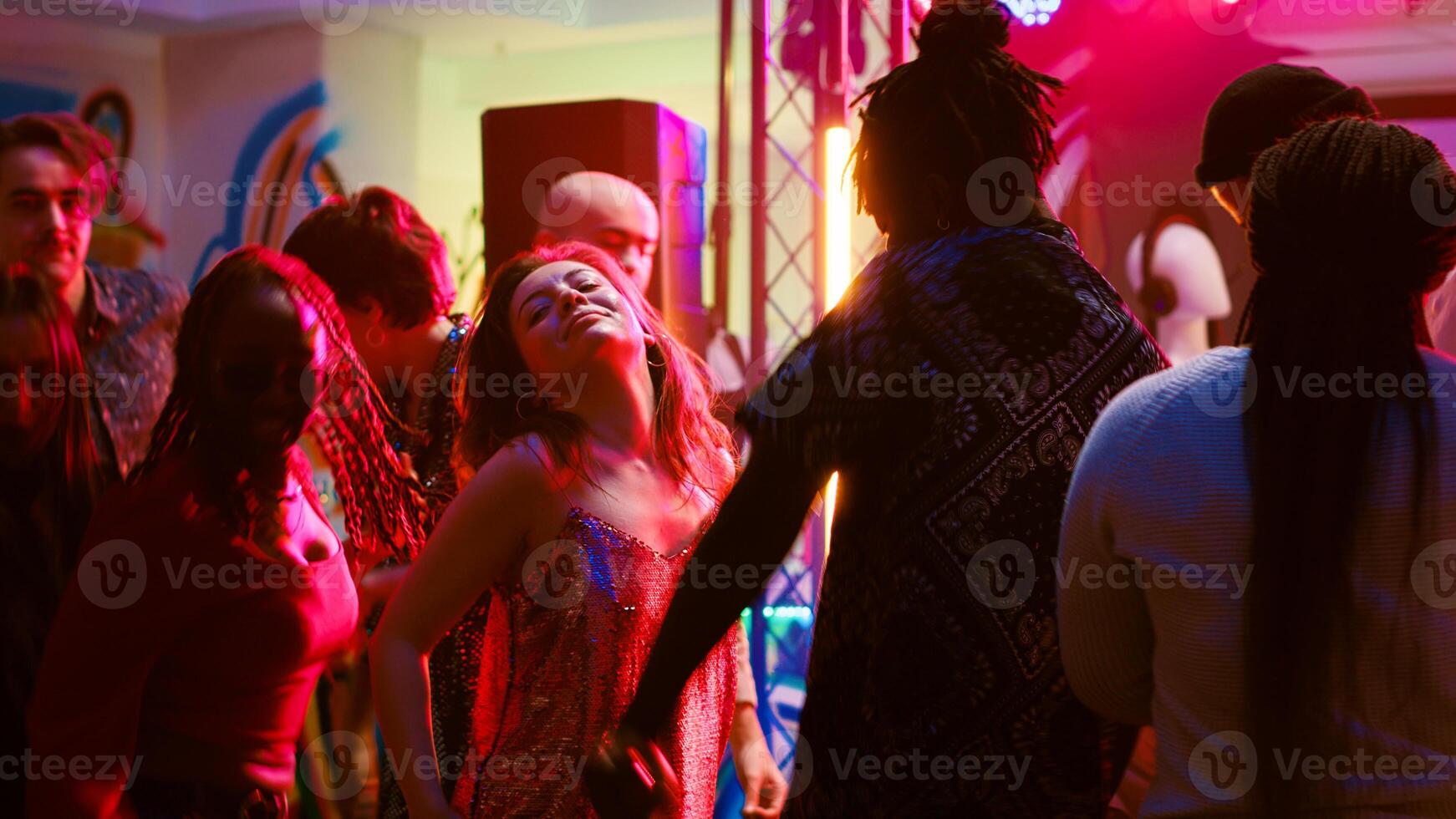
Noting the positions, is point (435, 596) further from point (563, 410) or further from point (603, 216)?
point (603, 216)

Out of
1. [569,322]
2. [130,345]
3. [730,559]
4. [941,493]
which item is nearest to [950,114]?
[941,493]

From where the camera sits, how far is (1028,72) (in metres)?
1.27

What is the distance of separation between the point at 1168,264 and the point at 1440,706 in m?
3.97

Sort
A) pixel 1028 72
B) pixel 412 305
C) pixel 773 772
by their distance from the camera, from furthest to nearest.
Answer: pixel 412 305 → pixel 773 772 → pixel 1028 72

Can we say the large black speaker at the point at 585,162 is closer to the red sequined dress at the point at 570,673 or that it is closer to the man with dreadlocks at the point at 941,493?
the red sequined dress at the point at 570,673

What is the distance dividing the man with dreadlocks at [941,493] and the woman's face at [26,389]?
1.28 m

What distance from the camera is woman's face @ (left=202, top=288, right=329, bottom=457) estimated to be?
151cm

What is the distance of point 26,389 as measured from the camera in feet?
6.34

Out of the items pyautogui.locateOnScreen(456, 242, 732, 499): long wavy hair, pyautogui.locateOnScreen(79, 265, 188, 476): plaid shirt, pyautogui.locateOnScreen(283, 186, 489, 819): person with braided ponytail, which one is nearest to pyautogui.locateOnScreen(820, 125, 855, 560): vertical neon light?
pyautogui.locateOnScreen(283, 186, 489, 819): person with braided ponytail

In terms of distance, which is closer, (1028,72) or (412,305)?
(1028,72)

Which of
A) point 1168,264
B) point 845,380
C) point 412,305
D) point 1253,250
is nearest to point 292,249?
point 412,305

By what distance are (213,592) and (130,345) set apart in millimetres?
1866

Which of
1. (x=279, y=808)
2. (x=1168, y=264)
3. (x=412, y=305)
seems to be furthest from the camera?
(x=1168, y=264)

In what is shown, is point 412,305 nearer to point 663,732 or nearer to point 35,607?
point 35,607
